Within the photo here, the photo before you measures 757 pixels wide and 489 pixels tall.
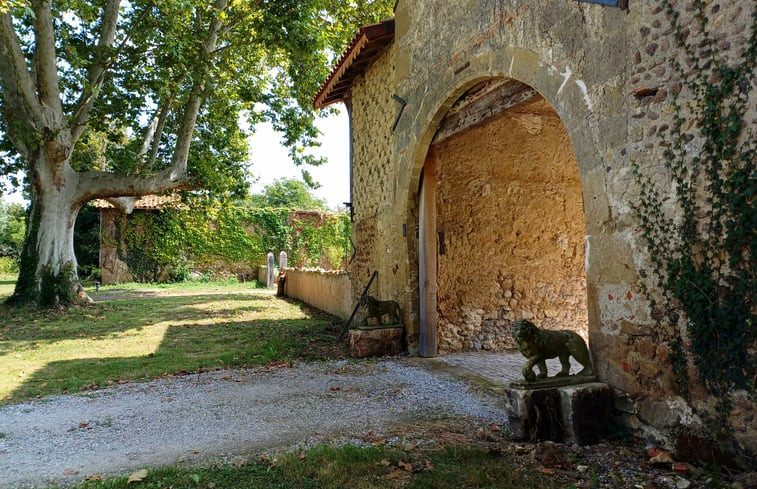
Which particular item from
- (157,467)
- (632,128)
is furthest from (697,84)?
(157,467)

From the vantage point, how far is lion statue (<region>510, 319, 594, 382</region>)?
3.78 meters

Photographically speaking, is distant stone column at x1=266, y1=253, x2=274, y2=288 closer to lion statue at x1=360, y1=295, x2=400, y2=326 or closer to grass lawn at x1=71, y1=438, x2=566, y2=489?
lion statue at x1=360, y1=295, x2=400, y2=326

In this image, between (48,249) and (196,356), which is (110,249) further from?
(196,356)

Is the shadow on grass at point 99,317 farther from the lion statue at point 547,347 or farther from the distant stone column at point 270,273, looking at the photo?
the lion statue at point 547,347

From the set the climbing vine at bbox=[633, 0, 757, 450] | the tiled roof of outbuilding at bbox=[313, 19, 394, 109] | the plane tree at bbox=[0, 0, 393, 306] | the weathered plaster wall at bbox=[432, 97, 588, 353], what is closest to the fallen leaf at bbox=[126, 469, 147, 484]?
the climbing vine at bbox=[633, 0, 757, 450]

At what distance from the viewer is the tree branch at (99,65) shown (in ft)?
37.2

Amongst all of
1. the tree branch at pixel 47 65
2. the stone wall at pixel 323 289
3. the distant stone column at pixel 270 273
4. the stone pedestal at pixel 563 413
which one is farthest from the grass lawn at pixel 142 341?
the distant stone column at pixel 270 273

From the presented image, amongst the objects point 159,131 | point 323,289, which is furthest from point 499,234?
point 159,131

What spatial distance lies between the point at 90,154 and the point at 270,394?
1475cm

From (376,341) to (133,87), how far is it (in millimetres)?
10107

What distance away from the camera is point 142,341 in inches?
325

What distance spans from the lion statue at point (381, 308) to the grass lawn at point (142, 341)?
76cm

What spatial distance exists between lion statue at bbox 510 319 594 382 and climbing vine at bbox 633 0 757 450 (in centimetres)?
71

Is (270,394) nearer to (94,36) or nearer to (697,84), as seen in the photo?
(697,84)
